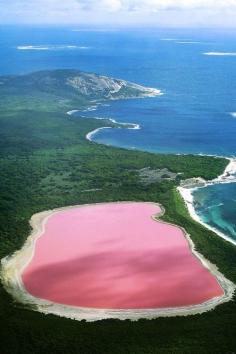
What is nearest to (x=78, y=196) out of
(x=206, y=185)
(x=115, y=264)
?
(x=206, y=185)

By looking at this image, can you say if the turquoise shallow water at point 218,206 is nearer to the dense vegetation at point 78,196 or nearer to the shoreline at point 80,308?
the dense vegetation at point 78,196

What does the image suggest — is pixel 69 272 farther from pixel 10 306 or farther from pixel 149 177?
pixel 149 177

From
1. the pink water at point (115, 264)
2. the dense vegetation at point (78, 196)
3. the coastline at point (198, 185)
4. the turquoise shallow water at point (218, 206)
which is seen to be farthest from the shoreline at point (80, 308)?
the coastline at point (198, 185)

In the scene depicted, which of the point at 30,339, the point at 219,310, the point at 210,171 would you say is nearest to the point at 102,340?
the point at 30,339

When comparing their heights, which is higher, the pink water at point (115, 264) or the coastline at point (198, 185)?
the pink water at point (115, 264)

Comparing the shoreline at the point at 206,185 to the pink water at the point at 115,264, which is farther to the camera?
the shoreline at the point at 206,185

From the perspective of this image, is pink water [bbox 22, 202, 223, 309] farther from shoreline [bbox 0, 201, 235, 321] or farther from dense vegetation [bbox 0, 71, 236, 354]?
dense vegetation [bbox 0, 71, 236, 354]

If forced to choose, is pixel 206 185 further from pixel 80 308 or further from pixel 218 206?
pixel 80 308
